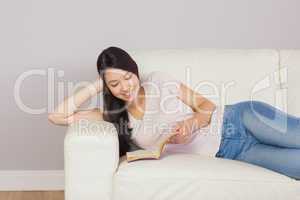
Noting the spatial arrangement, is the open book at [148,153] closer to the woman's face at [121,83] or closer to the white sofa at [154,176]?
the white sofa at [154,176]

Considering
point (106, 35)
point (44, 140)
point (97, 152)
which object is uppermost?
point (106, 35)

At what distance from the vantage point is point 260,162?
2619 millimetres

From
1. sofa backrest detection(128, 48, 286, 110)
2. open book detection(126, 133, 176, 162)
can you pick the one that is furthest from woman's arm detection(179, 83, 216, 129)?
open book detection(126, 133, 176, 162)

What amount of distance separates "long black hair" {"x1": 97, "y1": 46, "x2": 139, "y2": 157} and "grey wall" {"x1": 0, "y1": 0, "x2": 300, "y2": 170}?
0.72 meters

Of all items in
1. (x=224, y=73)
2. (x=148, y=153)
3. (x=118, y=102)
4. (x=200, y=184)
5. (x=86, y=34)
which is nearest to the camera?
(x=200, y=184)

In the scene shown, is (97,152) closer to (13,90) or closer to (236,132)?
(236,132)

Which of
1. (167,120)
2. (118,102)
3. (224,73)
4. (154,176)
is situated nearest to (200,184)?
(154,176)

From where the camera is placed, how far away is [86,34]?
347 cm

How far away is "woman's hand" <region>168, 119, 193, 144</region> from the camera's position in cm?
274

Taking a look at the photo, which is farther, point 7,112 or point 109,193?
point 7,112

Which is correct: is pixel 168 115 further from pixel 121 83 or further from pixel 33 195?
pixel 33 195

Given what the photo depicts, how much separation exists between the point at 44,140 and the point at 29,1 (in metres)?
0.87

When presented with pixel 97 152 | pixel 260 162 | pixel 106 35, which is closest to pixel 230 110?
pixel 260 162

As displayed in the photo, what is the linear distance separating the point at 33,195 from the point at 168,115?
1.19 metres
